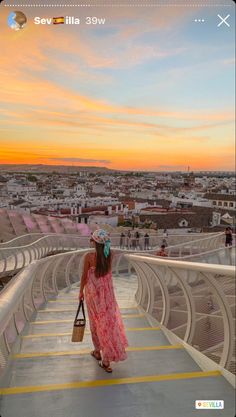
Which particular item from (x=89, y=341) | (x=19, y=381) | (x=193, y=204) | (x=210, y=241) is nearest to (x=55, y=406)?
(x=19, y=381)

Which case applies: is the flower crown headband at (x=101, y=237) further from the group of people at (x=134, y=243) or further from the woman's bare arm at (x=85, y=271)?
the group of people at (x=134, y=243)

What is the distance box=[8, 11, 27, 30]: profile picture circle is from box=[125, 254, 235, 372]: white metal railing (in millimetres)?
1951

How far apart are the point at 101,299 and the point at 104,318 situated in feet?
0.46

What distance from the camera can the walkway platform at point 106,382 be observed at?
1.98 meters

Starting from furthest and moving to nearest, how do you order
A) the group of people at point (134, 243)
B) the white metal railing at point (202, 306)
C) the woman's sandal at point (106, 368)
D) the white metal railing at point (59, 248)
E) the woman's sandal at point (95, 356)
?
the group of people at point (134, 243), the white metal railing at point (59, 248), the woman's sandal at point (95, 356), the woman's sandal at point (106, 368), the white metal railing at point (202, 306)

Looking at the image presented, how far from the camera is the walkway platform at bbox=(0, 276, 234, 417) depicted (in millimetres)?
1984

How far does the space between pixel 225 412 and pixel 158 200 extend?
174 feet

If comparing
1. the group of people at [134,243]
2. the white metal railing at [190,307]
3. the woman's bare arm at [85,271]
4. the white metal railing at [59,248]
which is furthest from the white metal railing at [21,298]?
the group of people at [134,243]

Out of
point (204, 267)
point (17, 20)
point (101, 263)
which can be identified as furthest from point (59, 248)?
point (204, 267)

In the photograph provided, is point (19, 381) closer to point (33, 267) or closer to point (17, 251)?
point (33, 267)

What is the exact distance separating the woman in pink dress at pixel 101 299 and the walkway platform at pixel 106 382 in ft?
0.52

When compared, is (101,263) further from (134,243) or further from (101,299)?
(134,243)

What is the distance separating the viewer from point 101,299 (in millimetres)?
3057

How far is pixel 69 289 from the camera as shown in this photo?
7629 millimetres
